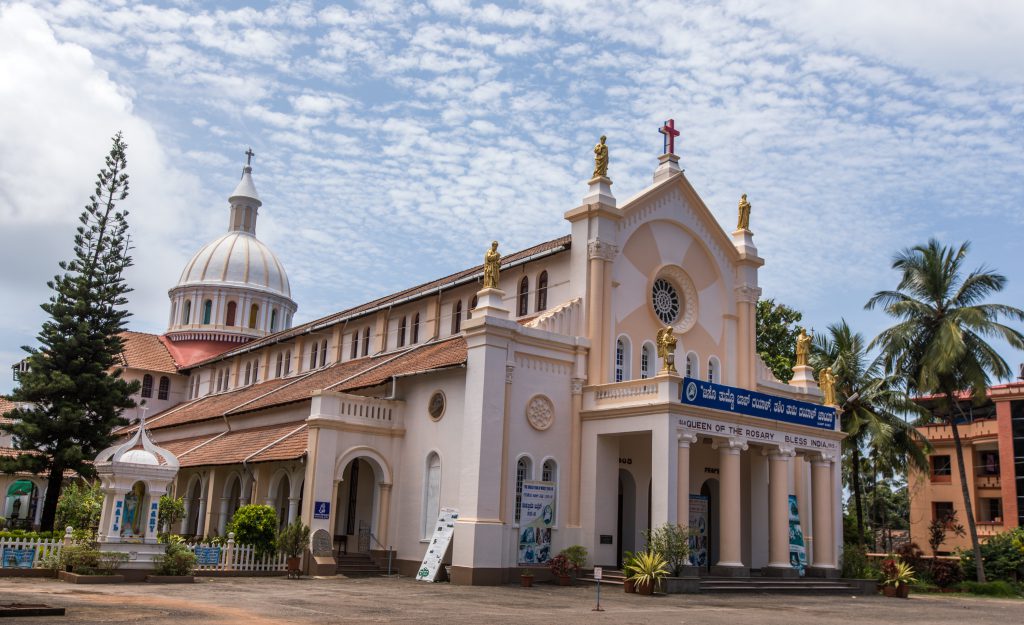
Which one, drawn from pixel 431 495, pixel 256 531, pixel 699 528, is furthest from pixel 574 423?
pixel 256 531

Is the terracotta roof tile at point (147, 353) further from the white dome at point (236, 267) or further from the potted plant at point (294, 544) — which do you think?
the potted plant at point (294, 544)

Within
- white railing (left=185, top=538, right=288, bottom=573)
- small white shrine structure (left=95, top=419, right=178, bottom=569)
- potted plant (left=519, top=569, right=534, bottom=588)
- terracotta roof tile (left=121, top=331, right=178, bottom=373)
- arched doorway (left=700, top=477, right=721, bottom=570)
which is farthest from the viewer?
terracotta roof tile (left=121, top=331, right=178, bottom=373)

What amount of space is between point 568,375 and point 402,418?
5.37 meters

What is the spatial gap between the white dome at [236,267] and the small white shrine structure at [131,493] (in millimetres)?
34214

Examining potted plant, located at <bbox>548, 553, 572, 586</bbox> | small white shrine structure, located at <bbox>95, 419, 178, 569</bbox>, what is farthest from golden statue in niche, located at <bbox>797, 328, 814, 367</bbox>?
small white shrine structure, located at <bbox>95, 419, 178, 569</bbox>

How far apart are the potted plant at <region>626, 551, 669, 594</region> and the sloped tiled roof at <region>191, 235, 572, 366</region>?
9.57 m

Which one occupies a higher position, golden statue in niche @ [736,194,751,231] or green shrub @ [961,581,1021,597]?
golden statue in niche @ [736,194,751,231]

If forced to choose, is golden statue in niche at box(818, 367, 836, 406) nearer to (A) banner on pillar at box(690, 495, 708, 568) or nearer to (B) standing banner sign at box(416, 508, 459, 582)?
(A) banner on pillar at box(690, 495, 708, 568)

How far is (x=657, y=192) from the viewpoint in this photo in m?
29.5

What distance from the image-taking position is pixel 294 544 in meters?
24.7

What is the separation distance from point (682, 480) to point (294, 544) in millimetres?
A: 10242

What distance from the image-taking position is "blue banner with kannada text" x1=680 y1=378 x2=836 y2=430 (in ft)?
80.1

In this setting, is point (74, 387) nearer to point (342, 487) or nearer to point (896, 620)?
point (342, 487)

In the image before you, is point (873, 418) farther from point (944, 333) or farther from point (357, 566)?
point (357, 566)
